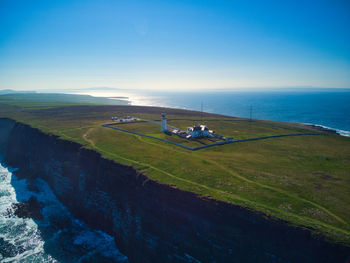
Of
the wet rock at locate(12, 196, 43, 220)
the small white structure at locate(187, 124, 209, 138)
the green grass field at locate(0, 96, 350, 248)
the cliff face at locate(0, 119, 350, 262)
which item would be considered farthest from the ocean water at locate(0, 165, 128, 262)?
the small white structure at locate(187, 124, 209, 138)

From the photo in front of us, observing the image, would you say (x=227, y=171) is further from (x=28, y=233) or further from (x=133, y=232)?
(x=28, y=233)

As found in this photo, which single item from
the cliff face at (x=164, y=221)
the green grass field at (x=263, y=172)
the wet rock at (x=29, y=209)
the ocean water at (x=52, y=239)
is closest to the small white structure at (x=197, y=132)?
the green grass field at (x=263, y=172)

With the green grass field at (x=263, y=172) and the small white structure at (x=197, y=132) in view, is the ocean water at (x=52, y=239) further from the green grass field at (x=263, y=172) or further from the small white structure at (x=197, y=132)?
the small white structure at (x=197, y=132)

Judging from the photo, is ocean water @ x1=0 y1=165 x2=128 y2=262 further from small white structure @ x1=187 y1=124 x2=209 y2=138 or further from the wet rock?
small white structure @ x1=187 y1=124 x2=209 y2=138

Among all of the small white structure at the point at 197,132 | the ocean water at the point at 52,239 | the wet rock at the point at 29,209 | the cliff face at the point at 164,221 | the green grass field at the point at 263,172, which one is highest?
the small white structure at the point at 197,132

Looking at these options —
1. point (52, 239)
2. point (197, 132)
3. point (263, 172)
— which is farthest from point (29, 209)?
point (263, 172)

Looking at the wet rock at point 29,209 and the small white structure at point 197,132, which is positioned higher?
the small white structure at point 197,132
